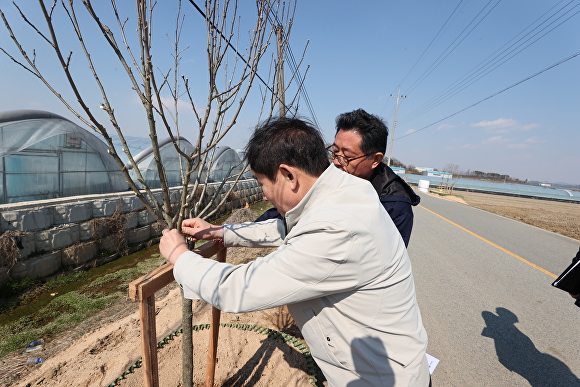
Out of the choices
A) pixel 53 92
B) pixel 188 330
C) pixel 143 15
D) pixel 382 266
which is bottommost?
pixel 188 330

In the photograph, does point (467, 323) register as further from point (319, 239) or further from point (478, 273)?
point (319, 239)

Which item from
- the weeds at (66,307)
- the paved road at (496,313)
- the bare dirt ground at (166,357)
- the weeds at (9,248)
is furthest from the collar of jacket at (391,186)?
the weeds at (9,248)

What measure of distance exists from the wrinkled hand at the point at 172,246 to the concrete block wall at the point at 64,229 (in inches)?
217

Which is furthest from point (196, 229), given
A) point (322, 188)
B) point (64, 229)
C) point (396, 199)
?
point (64, 229)

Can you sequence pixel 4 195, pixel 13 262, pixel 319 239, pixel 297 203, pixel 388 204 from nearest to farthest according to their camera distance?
pixel 319 239
pixel 297 203
pixel 388 204
pixel 13 262
pixel 4 195

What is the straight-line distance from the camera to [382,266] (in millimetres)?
1060

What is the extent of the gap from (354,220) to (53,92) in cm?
144

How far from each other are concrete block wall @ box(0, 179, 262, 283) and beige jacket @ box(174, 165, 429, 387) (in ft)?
19.1

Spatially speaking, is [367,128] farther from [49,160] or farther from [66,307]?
[49,160]

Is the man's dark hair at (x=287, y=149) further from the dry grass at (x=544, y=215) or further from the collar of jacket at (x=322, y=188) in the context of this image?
the dry grass at (x=544, y=215)

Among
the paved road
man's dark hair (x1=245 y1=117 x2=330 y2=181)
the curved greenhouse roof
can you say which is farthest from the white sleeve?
the curved greenhouse roof

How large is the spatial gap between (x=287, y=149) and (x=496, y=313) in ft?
15.0

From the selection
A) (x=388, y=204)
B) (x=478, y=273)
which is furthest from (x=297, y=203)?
(x=478, y=273)

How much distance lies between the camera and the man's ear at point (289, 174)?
3.88 ft
